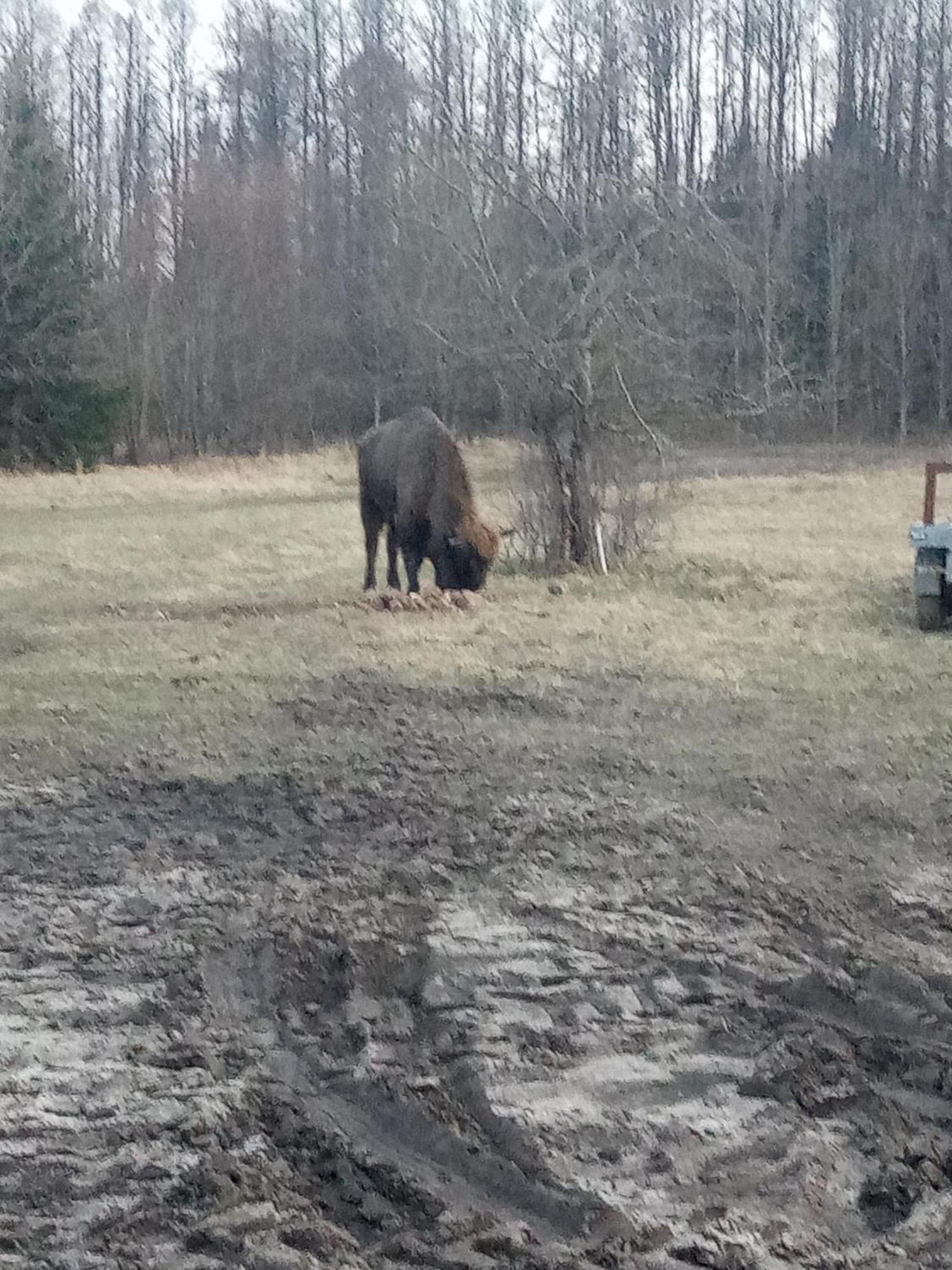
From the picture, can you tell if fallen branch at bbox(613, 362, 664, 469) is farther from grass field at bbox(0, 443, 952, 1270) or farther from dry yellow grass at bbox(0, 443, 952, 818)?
grass field at bbox(0, 443, 952, 1270)

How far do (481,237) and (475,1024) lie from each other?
11.6 m

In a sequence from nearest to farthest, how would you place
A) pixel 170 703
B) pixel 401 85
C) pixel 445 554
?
pixel 170 703, pixel 445 554, pixel 401 85

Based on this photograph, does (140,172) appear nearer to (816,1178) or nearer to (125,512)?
(125,512)

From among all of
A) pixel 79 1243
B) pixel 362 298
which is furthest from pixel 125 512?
pixel 79 1243

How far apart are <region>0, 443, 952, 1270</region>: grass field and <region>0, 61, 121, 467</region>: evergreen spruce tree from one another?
2153cm

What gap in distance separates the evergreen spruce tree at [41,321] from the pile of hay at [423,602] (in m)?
20.8

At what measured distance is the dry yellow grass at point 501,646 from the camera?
25.6ft

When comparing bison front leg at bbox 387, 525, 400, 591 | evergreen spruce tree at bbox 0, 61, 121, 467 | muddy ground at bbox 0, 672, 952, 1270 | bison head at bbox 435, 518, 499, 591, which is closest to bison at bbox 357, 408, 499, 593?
bison head at bbox 435, 518, 499, 591

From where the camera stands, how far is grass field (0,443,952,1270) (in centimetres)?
343

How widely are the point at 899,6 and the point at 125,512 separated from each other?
3629 centimetres

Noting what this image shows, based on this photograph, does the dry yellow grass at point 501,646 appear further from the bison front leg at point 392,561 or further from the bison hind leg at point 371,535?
the bison front leg at point 392,561

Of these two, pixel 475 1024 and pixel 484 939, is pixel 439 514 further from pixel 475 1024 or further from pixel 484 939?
pixel 475 1024

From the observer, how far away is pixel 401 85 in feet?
123

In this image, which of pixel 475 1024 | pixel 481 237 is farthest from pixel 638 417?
pixel 475 1024
